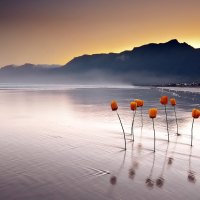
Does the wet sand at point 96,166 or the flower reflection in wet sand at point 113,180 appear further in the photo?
the flower reflection in wet sand at point 113,180

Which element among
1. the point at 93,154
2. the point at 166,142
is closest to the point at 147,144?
the point at 166,142

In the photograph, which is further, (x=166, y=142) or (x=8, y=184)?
(x=166, y=142)

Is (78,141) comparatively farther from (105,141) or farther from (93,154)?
(93,154)

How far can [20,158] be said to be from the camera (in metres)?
8.68

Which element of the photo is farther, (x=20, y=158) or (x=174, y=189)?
(x=20, y=158)

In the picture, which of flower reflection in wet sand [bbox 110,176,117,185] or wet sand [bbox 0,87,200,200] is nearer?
wet sand [bbox 0,87,200,200]

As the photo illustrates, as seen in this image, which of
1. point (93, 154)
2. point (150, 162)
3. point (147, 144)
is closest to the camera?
point (150, 162)

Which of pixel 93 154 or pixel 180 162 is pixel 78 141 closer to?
pixel 93 154

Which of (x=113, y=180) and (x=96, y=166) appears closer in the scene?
(x=113, y=180)

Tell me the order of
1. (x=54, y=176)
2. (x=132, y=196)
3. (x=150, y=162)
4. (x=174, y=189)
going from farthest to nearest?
1. (x=150, y=162)
2. (x=54, y=176)
3. (x=174, y=189)
4. (x=132, y=196)

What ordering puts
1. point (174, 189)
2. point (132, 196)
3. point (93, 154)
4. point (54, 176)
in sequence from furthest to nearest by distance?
point (93, 154), point (54, 176), point (174, 189), point (132, 196)

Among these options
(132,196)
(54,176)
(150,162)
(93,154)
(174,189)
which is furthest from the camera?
(93,154)

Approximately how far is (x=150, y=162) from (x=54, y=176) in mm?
2725

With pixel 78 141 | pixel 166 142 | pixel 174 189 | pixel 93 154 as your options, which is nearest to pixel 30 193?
→ pixel 174 189
